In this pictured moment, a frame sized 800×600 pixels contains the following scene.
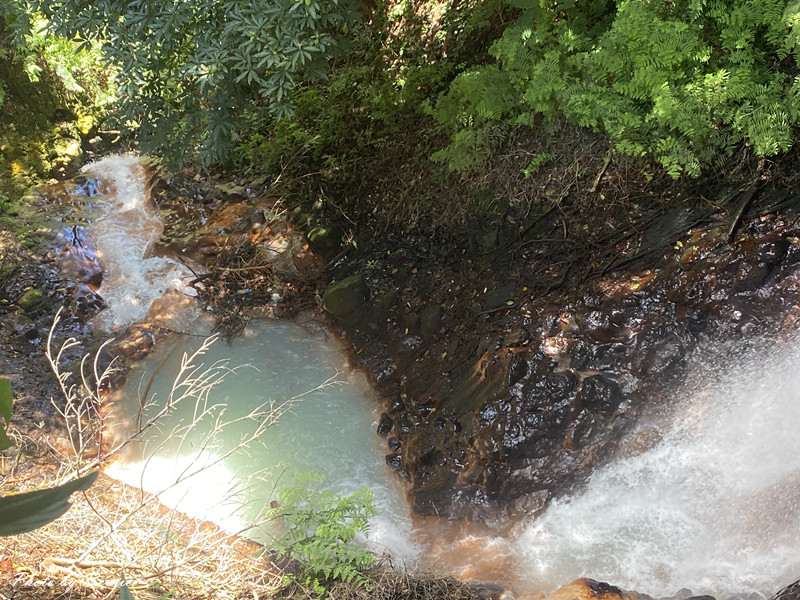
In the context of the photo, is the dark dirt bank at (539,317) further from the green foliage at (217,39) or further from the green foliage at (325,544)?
the green foliage at (217,39)

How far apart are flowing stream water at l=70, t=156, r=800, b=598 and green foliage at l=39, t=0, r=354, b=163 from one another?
253 cm

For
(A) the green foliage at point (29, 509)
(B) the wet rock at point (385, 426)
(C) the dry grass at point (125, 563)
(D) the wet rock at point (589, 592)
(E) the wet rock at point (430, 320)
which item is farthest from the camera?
(E) the wet rock at point (430, 320)

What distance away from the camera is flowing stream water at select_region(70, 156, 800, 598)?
4.79 metres

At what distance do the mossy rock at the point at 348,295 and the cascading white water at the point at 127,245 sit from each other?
1.91 m

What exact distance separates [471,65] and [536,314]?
2.68 metres

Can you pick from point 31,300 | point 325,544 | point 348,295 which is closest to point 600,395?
point 325,544

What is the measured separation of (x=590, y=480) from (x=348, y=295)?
10.3 feet

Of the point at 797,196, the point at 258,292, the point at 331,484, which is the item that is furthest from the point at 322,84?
the point at 797,196

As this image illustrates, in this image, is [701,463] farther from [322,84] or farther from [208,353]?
[322,84]

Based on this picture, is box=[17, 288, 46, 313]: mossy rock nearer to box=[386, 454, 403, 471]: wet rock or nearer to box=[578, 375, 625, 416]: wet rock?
box=[386, 454, 403, 471]: wet rock

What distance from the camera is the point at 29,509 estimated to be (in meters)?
2.91

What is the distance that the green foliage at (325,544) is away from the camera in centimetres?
478

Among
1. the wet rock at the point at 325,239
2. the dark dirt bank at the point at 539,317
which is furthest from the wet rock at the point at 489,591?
the wet rock at the point at 325,239

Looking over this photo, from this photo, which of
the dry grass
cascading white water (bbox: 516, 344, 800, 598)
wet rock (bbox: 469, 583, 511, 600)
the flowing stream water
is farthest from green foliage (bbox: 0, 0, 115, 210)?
cascading white water (bbox: 516, 344, 800, 598)
